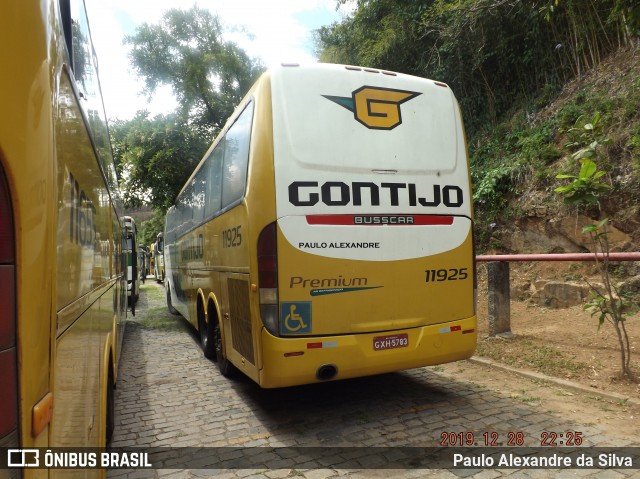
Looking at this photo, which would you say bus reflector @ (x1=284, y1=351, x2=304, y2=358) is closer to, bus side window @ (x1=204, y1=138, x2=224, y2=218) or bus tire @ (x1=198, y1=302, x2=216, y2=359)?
bus side window @ (x1=204, y1=138, x2=224, y2=218)

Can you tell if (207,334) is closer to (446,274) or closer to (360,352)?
(360,352)

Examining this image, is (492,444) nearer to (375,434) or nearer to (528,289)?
(375,434)

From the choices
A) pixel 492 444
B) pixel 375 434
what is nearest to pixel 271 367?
pixel 375 434

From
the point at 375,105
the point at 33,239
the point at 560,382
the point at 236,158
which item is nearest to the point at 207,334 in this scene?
the point at 236,158

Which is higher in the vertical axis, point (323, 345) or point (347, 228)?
point (347, 228)

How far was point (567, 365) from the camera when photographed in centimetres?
545

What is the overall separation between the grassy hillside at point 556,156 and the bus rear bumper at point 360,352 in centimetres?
536

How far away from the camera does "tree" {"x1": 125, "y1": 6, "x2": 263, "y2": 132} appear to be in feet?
64.4

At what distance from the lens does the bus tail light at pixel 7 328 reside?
1.23 m

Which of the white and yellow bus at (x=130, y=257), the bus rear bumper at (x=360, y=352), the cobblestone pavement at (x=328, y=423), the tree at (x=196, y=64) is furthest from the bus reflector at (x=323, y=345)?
the tree at (x=196, y=64)

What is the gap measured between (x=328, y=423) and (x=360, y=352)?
30.7 inches

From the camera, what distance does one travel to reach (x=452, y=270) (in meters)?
4.74

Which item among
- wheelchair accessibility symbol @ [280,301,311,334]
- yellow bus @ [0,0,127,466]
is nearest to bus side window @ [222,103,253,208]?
wheelchair accessibility symbol @ [280,301,311,334]

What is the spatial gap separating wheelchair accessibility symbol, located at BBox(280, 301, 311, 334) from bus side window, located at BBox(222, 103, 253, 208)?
1280 mm
